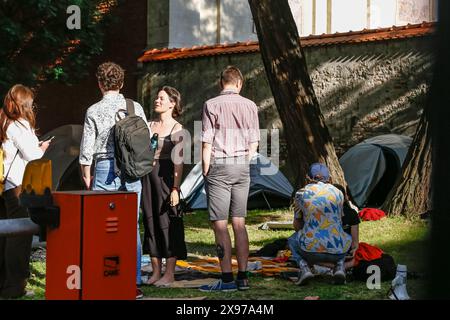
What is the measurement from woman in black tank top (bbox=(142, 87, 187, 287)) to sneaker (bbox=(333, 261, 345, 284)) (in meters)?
1.31

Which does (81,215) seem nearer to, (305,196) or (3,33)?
(305,196)

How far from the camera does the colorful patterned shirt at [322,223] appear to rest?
21.7 ft

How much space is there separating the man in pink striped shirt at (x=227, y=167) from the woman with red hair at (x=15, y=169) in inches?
53.8

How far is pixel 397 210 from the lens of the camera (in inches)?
443

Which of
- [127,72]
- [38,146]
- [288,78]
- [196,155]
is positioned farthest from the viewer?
[127,72]

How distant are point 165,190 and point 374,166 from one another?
774 centimetres

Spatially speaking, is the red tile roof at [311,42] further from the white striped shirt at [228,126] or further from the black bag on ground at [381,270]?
the white striped shirt at [228,126]

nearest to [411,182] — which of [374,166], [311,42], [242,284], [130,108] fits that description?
[374,166]

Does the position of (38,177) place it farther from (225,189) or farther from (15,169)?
(225,189)

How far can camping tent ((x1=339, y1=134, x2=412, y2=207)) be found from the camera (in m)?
13.6

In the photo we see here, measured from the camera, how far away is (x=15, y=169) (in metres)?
6.17
